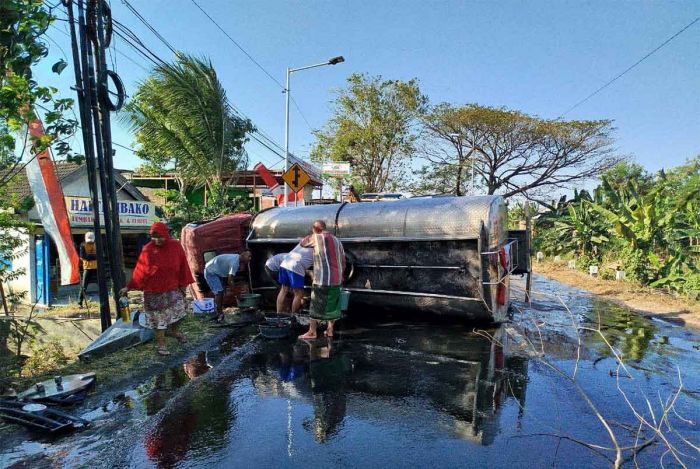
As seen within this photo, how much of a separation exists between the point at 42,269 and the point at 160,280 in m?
9.03

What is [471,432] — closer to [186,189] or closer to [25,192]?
[25,192]

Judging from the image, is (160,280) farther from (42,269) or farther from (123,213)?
(123,213)

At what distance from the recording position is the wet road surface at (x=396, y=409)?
11.4 ft

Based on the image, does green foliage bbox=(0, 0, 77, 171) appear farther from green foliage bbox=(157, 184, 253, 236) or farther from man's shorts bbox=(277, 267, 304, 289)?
green foliage bbox=(157, 184, 253, 236)

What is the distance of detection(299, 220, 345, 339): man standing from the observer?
6.91 metres

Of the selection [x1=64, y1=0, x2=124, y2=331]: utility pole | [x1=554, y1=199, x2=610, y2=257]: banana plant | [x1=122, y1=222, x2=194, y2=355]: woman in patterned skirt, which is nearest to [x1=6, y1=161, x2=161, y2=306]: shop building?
[x1=64, y1=0, x2=124, y2=331]: utility pole

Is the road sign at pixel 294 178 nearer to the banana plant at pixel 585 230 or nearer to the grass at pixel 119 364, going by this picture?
the grass at pixel 119 364

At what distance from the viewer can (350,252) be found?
794 cm

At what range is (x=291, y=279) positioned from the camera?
7.61 m

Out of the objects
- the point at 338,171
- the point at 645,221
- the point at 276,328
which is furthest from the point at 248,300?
the point at 338,171

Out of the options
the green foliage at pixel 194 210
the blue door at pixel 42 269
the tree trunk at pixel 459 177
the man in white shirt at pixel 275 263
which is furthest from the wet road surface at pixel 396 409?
the tree trunk at pixel 459 177

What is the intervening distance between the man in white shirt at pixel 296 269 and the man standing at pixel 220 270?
1.03m

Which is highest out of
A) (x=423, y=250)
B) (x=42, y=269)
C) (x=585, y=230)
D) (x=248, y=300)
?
(x=423, y=250)

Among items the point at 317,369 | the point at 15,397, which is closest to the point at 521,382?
the point at 317,369
